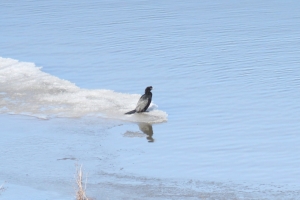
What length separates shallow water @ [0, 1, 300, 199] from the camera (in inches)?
390

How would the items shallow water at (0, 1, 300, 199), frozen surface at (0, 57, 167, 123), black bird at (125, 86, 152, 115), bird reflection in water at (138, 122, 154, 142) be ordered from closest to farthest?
shallow water at (0, 1, 300, 199)
bird reflection in water at (138, 122, 154, 142)
black bird at (125, 86, 152, 115)
frozen surface at (0, 57, 167, 123)

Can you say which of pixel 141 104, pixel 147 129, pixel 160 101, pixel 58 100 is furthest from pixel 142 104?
pixel 58 100

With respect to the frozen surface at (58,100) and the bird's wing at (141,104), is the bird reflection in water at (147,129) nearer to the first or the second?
the frozen surface at (58,100)

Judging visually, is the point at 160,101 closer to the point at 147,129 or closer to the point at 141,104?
the point at 141,104

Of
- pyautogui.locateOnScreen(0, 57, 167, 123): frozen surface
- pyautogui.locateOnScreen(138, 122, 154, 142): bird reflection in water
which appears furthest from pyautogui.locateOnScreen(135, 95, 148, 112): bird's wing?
pyautogui.locateOnScreen(138, 122, 154, 142): bird reflection in water

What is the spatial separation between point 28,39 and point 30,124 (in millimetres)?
8638

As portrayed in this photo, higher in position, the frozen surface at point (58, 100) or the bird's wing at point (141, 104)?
the bird's wing at point (141, 104)

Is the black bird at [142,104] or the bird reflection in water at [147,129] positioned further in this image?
the black bird at [142,104]

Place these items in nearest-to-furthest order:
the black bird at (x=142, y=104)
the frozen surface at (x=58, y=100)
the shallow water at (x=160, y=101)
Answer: the shallow water at (x=160, y=101)
the black bird at (x=142, y=104)
the frozen surface at (x=58, y=100)

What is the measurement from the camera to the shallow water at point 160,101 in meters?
9.91

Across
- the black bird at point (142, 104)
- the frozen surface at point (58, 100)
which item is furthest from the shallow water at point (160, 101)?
the black bird at point (142, 104)

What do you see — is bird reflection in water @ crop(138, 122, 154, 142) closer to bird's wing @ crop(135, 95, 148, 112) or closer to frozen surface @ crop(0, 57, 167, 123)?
frozen surface @ crop(0, 57, 167, 123)

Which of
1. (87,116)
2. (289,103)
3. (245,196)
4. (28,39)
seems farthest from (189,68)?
(245,196)

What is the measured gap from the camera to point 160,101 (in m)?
13.9
